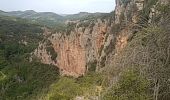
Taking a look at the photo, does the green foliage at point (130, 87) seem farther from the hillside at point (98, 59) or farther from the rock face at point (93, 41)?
the rock face at point (93, 41)

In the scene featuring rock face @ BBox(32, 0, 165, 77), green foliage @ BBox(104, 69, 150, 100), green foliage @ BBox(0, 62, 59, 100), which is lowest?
green foliage @ BBox(0, 62, 59, 100)

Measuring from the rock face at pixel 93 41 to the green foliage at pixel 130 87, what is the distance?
93.1ft

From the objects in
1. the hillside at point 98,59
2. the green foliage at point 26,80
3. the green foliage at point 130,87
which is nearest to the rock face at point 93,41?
the hillside at point 98,59

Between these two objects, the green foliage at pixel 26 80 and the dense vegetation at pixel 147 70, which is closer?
the dense vegetation at pixel 147 70

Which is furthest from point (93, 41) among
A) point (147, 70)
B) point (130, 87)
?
point (130, 87)

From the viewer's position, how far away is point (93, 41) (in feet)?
291

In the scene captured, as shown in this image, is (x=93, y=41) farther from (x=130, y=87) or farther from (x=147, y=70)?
(x=130, y=87)

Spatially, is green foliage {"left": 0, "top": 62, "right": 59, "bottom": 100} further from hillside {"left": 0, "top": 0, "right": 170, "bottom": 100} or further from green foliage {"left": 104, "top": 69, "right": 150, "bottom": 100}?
green foliage {"left": 104, "top": 69, "right": 150, "bottom": 100}

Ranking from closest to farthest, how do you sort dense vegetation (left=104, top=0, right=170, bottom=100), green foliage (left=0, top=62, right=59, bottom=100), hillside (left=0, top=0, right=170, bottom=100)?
1. dense vegetation (left=104, top=0, right=170, bottom=100)
2. hillside (left=0, top=0, right=170, bottom=100)
3. green foliage (left=0, top=62, right=59, bottom=100)

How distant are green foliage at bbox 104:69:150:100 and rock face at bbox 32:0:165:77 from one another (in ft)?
93.1

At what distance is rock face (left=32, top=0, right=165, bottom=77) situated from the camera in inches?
2598

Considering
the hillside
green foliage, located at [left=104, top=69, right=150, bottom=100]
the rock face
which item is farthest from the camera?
the rock face

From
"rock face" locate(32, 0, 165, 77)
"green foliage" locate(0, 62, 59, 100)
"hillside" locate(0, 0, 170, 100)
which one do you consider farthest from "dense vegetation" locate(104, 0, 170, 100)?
"green foliage" locate(0, 62, 59, 100)

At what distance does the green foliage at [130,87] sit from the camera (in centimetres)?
2628
